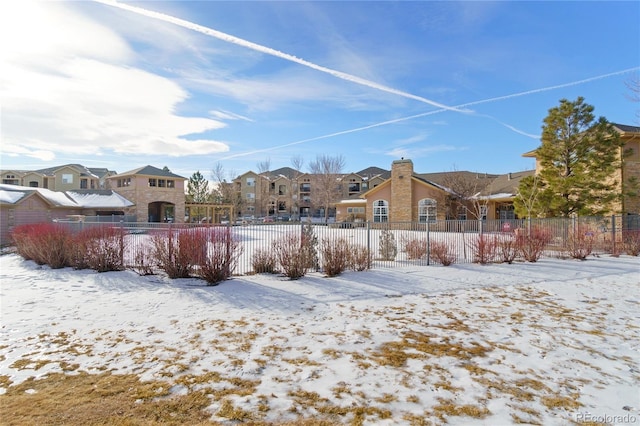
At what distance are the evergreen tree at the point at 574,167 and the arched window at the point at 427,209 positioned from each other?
11.6 meters

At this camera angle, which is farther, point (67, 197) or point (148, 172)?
point (148, 172)

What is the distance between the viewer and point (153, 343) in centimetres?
499

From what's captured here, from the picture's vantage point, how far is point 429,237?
1258cm

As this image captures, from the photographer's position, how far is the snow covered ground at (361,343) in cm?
341

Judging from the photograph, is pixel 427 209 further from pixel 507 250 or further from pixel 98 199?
pixel 98 199

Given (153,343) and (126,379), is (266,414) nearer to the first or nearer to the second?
(126,379)

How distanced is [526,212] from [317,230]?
47.4 ft

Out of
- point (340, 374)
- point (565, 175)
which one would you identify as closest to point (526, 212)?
point (565, 175)

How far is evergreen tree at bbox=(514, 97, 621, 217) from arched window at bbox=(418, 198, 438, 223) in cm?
1157

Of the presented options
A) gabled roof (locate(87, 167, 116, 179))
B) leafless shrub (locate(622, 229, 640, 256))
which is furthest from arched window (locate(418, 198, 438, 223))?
gabled roof (locate(87, 167, 116, 179))

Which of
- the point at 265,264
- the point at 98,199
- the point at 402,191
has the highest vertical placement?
the point at 402,191

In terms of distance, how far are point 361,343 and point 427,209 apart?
27823 millimetres

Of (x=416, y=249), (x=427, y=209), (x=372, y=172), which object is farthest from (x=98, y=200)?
(x=372, y=172)

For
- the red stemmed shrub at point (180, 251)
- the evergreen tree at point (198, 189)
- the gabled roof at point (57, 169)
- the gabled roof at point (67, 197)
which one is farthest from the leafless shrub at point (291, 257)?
the gabled roof at point (57, 169)
